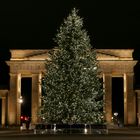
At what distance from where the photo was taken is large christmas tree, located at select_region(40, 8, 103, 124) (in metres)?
72.1

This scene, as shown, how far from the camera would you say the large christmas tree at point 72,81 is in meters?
72.1

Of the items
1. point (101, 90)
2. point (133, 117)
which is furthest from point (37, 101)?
point (101, 90)

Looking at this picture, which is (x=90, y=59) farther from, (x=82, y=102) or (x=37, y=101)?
(x=37, y=101)

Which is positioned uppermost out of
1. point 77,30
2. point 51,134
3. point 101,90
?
point 77,30

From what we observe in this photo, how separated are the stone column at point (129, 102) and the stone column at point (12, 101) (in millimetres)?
20069

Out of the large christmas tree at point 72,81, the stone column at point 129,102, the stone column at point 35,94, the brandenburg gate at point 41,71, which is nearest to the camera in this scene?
the large christmas tree at point 72,81

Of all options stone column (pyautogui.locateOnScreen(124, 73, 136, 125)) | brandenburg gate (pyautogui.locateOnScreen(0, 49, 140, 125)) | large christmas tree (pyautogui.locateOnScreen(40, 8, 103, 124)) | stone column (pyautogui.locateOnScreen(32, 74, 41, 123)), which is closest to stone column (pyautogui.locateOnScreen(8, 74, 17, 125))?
brandenburg gate (pyautogui.locateOnScreen(0, 49, 140, 125))

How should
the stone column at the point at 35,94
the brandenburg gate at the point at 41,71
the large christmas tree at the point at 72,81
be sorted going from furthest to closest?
the stone column at the point at 35,94
the brandenburg gate at the point at 41,71
the large christmas tree at the point at 72,81

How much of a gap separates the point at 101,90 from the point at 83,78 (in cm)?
293

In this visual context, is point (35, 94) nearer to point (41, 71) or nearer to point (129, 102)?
point (41, 71)

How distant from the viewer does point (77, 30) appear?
7306 cm

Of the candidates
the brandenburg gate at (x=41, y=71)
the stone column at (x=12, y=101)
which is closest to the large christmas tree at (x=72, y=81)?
the brandenburg gate at (x=41, y=71)

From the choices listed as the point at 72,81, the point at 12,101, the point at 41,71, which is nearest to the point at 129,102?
the point at 41,71

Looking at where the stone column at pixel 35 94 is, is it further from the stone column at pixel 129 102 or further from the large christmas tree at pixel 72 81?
the large christmas tree at pixel 72 81
